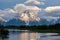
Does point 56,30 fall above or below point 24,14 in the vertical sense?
below

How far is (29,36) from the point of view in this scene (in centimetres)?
321

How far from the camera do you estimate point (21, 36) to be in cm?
322

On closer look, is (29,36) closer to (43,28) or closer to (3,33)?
(43,28)

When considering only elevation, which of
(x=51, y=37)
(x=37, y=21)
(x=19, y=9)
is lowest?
(x=51, y=37)

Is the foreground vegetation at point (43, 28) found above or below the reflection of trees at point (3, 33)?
above

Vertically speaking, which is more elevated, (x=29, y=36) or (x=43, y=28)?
(x=43, y=28)

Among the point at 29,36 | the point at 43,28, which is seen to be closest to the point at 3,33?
the point at 29,36

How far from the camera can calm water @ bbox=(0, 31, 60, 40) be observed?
3115 millimetres

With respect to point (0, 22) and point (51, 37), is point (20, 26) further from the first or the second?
point (51, 37)

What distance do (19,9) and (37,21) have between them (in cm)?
35

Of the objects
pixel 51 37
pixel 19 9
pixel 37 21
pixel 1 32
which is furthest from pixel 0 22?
pixel 51 37

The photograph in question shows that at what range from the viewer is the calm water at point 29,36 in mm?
3115

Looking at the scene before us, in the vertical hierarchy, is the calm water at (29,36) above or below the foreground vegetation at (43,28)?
below

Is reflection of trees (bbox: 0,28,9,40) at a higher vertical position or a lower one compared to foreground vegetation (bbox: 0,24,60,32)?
lower
